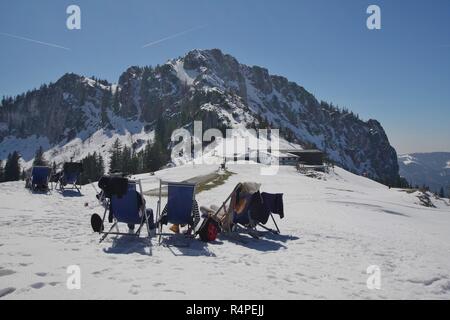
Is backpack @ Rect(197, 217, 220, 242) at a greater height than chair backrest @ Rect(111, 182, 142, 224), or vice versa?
chair backrest @ Rect(111, 182, 142, 224)

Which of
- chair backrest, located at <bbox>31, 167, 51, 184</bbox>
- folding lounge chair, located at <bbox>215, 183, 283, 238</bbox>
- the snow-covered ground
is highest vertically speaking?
chair backrest, located at <bbox>31, 167, 51, 184</bbox>

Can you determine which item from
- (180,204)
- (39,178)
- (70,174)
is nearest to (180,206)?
(180,204)

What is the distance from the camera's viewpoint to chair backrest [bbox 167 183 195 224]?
38.2 ft

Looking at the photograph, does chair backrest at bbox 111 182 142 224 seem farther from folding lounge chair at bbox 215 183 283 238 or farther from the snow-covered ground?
folding lounge chair at bbox 215 183 283 238

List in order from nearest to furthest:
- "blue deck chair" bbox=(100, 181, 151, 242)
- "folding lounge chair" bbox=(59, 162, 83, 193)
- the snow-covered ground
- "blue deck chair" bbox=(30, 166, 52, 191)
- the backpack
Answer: the snow-covered ground → "blue deck chair" bbox=(100, 181, 151, 242) → the backpack → "blue deck chair" bbox=(30, 166, 52, 191) → "folding lounge chair" bbox=(59, 162, 83, 193)

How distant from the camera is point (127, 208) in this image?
37.3 ft

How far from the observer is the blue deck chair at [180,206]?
38.2 ft

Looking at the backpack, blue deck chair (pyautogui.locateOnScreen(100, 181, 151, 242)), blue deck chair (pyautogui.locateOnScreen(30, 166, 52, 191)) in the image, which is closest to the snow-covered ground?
the backpack

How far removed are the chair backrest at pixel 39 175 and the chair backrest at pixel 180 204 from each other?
17012 millimetres

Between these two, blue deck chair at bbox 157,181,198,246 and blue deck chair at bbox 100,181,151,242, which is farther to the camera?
blue deck chair at bbox 157,181,198,246

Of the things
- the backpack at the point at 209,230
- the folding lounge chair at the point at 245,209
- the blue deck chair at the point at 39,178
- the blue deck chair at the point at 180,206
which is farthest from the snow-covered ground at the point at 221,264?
the blue deck chair at the point at 39,178

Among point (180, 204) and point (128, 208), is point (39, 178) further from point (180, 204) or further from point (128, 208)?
point (180, 204)

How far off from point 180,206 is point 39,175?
1741 centimetres
